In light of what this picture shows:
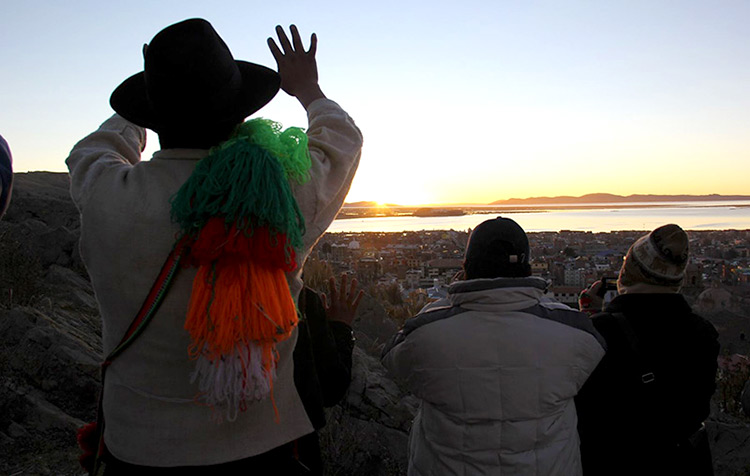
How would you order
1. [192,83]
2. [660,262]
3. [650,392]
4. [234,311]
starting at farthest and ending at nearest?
[660,262] → [650,392] → [192,83] → [234,311]

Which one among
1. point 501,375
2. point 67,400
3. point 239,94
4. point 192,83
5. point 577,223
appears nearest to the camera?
point 192,83

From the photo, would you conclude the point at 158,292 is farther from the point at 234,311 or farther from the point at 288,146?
the point at 288,146

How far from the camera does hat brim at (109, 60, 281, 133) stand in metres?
1.47

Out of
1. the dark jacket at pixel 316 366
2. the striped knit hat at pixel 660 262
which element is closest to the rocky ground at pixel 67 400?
the dark jacket at pixel 316 366

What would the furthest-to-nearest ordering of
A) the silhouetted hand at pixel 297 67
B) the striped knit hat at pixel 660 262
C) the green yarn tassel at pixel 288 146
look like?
1. the striped knit hat at pixel 660 262
2. the silhouetted hand at pixel 297 67
3. the green yarn tassel at pixel 288 146

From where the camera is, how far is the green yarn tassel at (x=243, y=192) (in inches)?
49.2

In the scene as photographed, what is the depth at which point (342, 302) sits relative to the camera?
6.20 ft

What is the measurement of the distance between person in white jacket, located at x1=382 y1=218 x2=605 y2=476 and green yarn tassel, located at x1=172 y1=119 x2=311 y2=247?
1002 millimetres

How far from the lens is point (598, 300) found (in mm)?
2918

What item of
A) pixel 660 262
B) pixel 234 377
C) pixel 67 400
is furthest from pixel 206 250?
pixel 67 400

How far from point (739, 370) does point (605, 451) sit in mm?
5479

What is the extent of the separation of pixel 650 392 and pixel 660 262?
1.87ft

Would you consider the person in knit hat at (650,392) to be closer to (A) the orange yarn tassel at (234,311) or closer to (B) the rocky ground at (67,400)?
(A) the orange yarn tassel at (234,311)

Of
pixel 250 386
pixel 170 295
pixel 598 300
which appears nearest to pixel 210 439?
pixel 250 386
